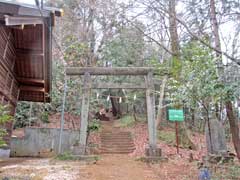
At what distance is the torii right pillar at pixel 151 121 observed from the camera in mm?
9307

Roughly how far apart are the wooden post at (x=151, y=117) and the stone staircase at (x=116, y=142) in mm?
4027

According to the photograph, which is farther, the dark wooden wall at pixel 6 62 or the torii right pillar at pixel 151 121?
the torii right pillar at pixel 151 121

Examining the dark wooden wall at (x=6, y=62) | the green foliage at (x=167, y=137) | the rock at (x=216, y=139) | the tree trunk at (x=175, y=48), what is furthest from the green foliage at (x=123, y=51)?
the rock at (x=216, y=139)

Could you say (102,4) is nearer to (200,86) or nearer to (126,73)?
(126,73)

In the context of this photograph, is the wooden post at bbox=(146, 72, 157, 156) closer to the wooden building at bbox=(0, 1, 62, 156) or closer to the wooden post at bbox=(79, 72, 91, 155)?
the wooden post at bbox=(79, 72, 91, 155)

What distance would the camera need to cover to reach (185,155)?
417 inches

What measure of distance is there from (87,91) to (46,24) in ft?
12.7

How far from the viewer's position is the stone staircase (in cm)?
1348

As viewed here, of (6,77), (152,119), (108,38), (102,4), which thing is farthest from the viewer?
(108,38)

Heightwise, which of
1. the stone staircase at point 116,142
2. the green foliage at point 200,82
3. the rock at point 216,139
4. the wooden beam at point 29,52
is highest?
the wooden beam at point 29,52

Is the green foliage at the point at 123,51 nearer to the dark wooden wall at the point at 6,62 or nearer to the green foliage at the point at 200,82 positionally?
the dark wooden wall at the point at 6,62

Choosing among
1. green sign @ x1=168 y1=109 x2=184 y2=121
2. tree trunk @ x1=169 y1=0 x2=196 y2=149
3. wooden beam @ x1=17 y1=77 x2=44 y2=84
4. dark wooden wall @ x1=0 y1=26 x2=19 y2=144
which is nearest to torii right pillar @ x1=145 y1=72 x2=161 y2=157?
green sign @ x1=168 y1=109 x2=184 y2=121

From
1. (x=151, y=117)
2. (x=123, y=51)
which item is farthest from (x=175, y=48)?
(x=123, y=51)

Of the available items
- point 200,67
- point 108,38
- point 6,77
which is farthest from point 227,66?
point 108,38
